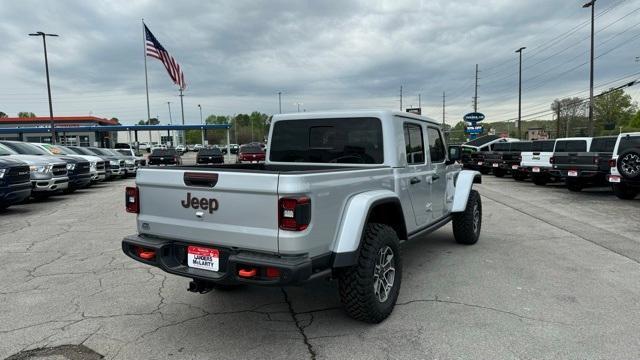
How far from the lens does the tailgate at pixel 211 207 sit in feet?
10.4

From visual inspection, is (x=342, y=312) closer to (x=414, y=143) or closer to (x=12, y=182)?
(x=414, y=143)

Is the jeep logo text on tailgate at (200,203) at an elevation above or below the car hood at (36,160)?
below

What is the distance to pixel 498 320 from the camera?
3895 mm

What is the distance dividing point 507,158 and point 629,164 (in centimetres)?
916

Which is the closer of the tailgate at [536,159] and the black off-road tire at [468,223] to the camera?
the black off-road tire at [468,223]

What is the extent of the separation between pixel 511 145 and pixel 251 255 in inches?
808

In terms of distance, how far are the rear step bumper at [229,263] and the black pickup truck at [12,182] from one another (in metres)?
7.38

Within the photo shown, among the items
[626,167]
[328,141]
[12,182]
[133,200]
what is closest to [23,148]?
[12,182]

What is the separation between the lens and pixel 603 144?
14727 mm

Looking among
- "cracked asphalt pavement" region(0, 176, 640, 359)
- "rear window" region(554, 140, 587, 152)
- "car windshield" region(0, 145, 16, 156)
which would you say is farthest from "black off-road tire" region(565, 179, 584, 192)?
"car windshield" region(0, 145, 16, 156)

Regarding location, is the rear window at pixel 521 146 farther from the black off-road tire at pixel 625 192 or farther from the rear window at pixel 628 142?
the rear window at pixel 628 142

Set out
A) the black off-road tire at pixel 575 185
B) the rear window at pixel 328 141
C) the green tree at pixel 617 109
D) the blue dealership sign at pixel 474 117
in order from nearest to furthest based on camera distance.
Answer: the rear window at pixel 328 141, the black off-road tire at pixel 575 185, the blue dealership sign at pixel 474 117, the green tree at pixel 617 109

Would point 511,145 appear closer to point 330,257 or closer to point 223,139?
point 330,257

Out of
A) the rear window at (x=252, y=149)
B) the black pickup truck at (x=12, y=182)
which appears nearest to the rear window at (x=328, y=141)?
the black pickup truck at (x=12, y=182)
